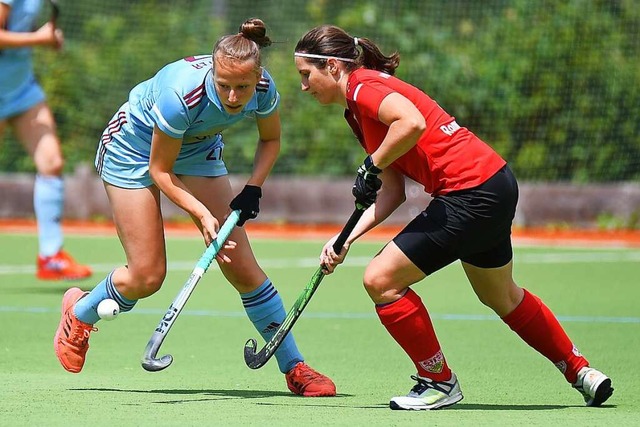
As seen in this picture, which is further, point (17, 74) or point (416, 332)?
point (17, 74)

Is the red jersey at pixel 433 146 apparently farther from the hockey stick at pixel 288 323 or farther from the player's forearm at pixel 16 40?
the player's forearm at pixel 16 40

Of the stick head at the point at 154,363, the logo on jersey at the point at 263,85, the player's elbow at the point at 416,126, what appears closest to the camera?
the player's elbow at the point at 416,126

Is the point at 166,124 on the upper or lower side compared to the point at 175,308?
upper

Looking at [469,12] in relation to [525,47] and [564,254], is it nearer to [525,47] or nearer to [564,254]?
[525,47]

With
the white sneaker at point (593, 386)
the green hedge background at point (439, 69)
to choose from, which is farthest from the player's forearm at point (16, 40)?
the green hedge background at point (439, 69)

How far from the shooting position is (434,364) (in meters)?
4.77

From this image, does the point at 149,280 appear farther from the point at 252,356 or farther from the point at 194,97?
the point at 194,97

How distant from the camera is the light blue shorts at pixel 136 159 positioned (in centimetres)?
527

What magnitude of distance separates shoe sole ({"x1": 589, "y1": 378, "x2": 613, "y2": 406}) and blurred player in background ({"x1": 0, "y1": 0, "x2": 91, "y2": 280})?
471 centimetres

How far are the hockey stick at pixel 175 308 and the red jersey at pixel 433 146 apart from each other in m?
0.68

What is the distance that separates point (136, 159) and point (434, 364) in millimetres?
1497

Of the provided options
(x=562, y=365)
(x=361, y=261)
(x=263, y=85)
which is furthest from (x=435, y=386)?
(x=361, y=261)

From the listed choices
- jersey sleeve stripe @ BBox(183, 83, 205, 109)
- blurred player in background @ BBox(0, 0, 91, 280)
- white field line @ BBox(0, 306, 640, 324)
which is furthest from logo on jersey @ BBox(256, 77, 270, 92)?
blurred player in background @ BBox(0, 0, 91, 280)

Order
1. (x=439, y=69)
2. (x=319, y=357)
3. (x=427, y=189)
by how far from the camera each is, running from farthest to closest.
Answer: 1. (x=439, y=69)
2. (x=319, y=357)
3. (x=427, y=189)
